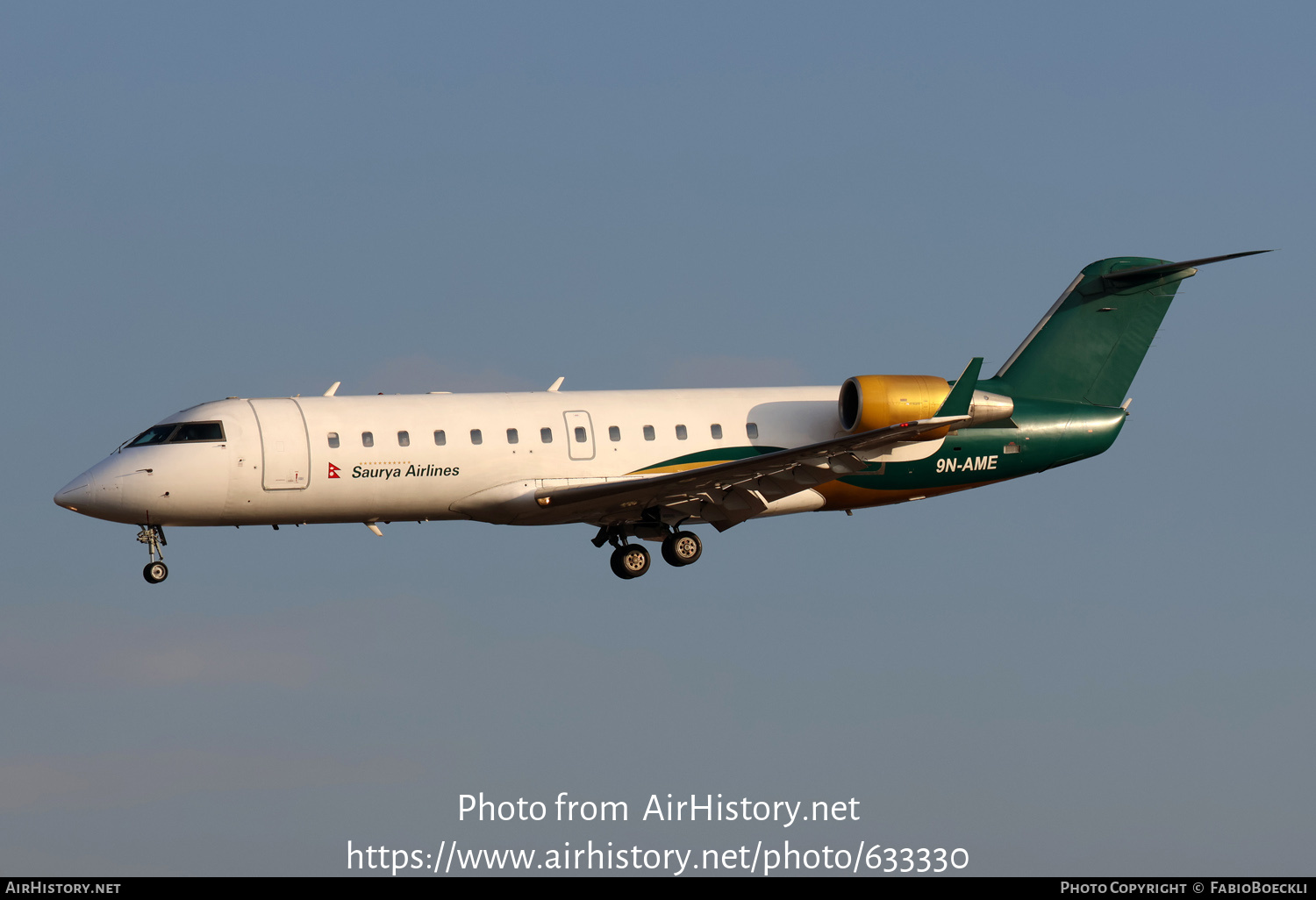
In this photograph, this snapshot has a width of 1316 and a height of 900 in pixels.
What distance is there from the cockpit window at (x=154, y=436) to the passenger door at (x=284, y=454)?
5.66ft

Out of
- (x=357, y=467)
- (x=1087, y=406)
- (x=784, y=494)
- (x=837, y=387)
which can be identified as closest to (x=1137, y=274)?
(x=1087, y=406)

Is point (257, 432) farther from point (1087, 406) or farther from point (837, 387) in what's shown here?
point (1087, 406)

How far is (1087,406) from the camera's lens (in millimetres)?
36562

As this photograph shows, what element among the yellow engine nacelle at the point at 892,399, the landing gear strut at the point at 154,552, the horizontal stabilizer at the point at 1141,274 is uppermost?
the horizontal stabilizer at the point at 1141,274

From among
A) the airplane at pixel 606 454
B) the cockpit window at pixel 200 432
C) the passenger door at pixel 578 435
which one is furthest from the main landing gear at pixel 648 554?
the cockpit window at pixel 200 432

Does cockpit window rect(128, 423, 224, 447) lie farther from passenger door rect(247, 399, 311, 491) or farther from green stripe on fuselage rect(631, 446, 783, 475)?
green stripe on fuselage rect(631, 446, 783, 475)

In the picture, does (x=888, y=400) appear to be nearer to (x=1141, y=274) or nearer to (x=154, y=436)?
(x=1141, y=274)

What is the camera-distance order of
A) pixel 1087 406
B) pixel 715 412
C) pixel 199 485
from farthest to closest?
pixel 1087 406
pixel 715 412
pixel 199 485

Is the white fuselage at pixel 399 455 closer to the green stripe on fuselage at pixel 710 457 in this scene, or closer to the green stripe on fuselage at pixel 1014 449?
the green stripe on fuselage at pixel 710 457

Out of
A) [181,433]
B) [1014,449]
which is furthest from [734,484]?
[181,433]

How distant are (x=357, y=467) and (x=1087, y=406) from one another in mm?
15839

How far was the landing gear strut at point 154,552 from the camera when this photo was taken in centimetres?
3186

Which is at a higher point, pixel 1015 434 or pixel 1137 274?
pixel 1137 274

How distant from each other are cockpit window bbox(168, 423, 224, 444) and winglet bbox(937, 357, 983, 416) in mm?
13633
